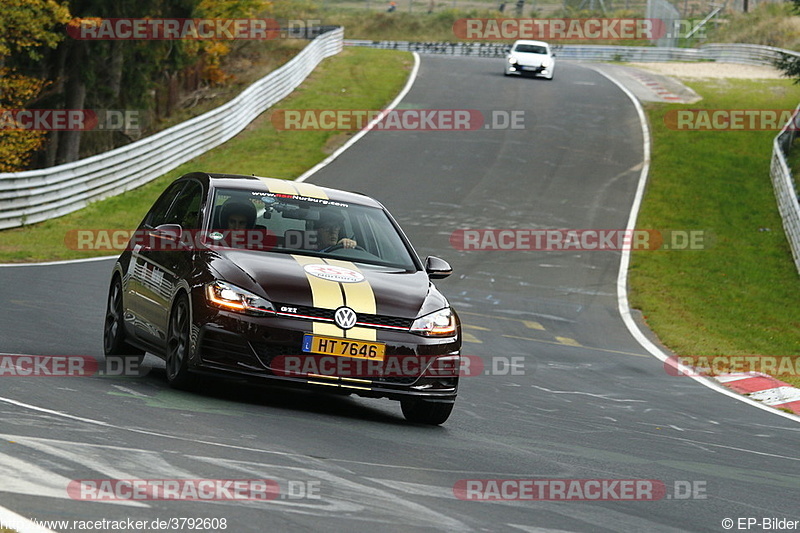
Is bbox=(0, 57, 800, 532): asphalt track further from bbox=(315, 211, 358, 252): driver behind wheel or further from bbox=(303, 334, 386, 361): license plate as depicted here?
bbox=(315, 211, 358, 252): driver behind wheel

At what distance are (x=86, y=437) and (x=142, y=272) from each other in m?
3.25

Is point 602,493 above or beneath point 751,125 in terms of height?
beneath

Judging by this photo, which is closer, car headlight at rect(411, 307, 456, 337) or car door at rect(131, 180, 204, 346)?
car headlight at rect(411, 307, 456, 337)

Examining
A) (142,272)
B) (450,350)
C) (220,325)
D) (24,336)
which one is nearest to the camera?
(220,325)

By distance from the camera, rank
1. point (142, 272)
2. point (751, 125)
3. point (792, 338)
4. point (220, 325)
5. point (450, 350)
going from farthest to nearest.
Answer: point (751, 125) < point (792, 338) < point (142, 272) < point (450, 350) < point (220, 325)

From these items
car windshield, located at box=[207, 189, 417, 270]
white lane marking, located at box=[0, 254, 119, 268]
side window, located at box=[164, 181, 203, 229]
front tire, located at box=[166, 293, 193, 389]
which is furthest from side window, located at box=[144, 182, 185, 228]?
white lane marking, located at box=[0, 254, 119, 268]

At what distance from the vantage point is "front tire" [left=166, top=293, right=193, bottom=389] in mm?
8102

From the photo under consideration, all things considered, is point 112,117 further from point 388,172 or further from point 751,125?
point 751,125

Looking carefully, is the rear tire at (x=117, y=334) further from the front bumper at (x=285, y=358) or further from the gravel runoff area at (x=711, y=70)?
the gravel runoff area at (x=711, y=70)

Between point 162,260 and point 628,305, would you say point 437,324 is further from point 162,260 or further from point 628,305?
point 628,305

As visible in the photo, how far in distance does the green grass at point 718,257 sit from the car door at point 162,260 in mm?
8163

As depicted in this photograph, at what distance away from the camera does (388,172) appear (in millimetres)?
28609

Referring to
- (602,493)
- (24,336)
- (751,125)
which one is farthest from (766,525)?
(751,125)

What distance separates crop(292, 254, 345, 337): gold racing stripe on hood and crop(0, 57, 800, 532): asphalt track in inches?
23.9
